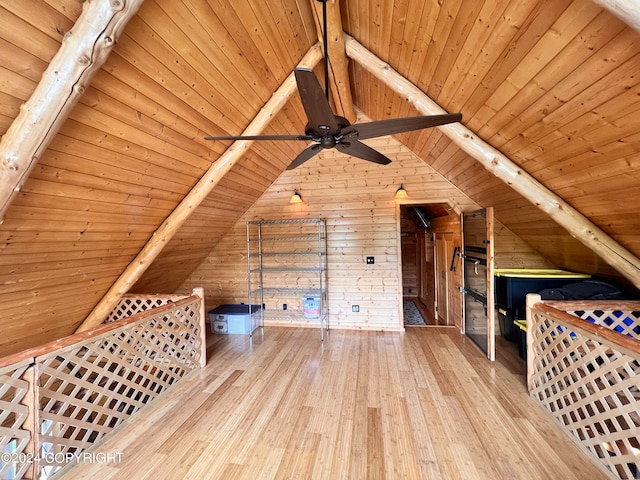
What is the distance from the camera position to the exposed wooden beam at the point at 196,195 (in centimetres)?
261

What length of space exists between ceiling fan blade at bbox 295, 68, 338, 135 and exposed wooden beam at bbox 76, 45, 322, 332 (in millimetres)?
1405

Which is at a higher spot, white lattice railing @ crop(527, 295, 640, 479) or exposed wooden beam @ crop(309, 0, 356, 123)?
exposed wooden beam @ crop(309, 0, 356, 123)

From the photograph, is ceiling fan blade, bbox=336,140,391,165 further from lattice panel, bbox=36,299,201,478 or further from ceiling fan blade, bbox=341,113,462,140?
lattice panel, bbox=36,299,201,478

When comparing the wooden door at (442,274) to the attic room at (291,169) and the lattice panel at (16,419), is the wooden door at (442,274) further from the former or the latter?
the lattice panel at (16,419)

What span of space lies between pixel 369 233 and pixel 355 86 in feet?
6.92

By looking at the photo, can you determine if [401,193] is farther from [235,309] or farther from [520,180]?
[235,309]

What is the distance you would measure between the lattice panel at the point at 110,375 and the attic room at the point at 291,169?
24mm

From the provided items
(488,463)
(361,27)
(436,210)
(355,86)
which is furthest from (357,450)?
(436,210)

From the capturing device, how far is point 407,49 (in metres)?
2.06

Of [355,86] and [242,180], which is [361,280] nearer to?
[242,180]

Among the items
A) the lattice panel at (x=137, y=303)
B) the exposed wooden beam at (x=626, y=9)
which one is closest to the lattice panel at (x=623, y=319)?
the exposed wooden beam at (x=626, y=9)

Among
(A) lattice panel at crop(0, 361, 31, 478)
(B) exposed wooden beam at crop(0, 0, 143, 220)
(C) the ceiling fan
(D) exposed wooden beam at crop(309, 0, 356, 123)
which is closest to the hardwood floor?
(A) lattice panel at crop(0, 361, 31, 478)

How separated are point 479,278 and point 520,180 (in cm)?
170

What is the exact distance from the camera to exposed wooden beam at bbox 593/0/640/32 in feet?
3.06
